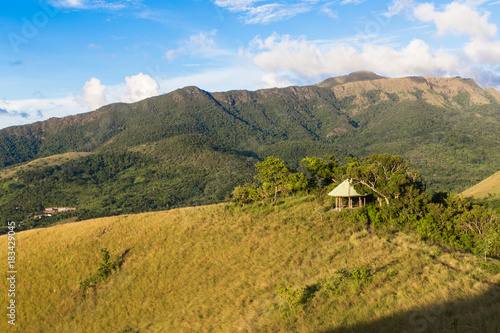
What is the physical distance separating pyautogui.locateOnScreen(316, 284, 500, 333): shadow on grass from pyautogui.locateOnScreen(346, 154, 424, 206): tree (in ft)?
53.8

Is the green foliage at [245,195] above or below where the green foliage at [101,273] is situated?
above

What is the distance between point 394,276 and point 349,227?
38.6 feet

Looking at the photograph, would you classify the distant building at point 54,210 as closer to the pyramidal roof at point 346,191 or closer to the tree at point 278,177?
the tree at point 278,177

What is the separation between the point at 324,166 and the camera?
46500 millimetres

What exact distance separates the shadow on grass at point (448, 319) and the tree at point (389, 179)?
16.4 meters

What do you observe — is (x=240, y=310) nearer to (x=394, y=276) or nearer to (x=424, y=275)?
(x=394, y=276)

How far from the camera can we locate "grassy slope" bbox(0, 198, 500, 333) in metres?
17.2

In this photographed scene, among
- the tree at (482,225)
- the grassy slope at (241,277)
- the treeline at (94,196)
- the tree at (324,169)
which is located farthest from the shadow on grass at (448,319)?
the treeline at (94,196)

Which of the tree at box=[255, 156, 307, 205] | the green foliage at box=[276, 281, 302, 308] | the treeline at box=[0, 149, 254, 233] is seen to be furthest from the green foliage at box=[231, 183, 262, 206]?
the treeline at box=[0, 149, 254, 233]

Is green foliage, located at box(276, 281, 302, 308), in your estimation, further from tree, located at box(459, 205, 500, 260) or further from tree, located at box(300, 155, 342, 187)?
tree, located at box(300, 155, 342, 187)

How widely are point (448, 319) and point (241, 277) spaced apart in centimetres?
1645

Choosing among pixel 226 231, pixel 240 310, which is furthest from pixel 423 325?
pixel 226 231

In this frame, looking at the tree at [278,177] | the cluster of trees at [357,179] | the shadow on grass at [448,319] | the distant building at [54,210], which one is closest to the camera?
the shadow on grass at [448,319]

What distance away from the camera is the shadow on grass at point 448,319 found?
1276 cm
